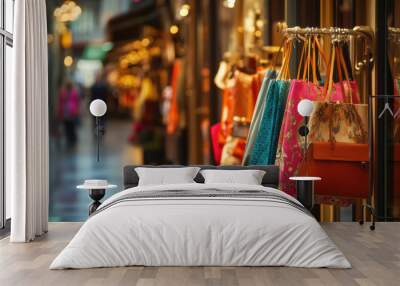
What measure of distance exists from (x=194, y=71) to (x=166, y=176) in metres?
1.32

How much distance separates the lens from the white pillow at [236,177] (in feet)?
22.2

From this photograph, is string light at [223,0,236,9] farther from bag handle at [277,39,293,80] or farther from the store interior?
bag handle at [277,39,293,80]

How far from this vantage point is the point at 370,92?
7.54 meters

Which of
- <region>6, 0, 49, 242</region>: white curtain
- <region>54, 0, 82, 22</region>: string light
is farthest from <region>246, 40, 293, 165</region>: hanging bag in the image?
<region>54, 0, 82, 22</region>: string light

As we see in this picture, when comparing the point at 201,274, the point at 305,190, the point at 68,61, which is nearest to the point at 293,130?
the point at 305,190

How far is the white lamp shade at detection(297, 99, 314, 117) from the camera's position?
686cm

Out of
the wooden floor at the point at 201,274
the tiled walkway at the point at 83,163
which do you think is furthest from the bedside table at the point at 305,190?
the tiled walkway at the point at 83,163

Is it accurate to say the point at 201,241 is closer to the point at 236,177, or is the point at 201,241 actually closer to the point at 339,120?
the point at 236,177

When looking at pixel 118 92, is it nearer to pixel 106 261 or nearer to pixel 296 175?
pixel 296 175

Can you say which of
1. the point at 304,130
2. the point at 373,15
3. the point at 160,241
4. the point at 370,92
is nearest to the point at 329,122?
the point at 304,130

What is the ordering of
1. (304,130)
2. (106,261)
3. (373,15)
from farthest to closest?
(373,15), (304,130), (106,261)

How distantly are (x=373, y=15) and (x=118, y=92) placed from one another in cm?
288

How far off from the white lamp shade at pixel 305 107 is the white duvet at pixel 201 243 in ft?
6.77

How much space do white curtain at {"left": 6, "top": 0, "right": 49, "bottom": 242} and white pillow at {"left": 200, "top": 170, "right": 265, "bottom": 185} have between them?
5.41 feet
